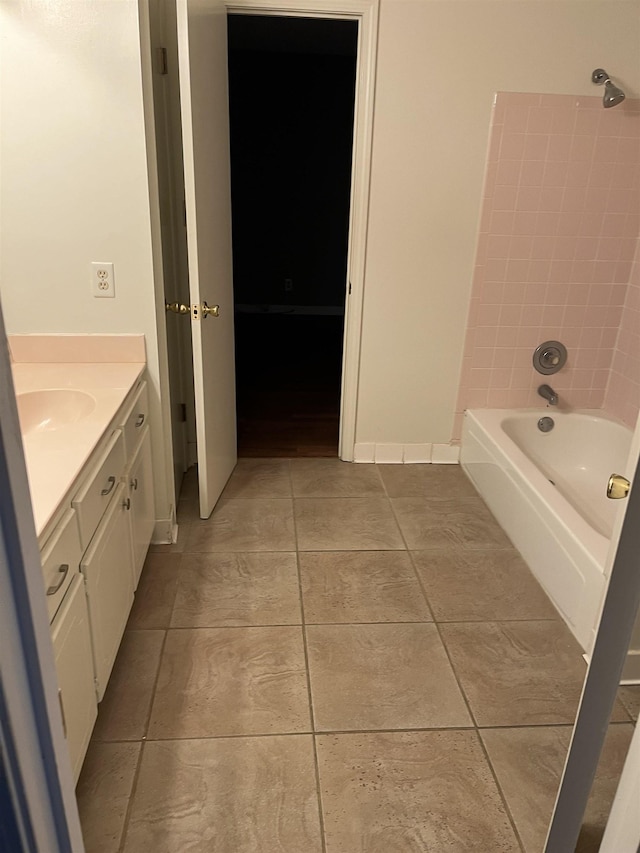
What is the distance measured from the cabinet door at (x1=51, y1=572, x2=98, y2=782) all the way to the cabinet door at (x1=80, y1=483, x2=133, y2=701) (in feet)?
0.19

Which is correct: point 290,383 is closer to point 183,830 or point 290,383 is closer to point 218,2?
point 218,2

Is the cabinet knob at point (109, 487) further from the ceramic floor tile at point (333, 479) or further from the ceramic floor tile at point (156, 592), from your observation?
the ceramic floor tile at point (333, 479)

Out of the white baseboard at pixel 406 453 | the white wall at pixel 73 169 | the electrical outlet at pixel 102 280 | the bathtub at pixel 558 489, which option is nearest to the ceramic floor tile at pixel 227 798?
the bathtub at pixel 558 489

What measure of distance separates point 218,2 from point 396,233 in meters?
1.18

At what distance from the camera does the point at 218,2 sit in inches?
102

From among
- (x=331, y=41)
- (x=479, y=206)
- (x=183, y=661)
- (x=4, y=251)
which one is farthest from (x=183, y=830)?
(x=331, y=41)

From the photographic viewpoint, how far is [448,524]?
289 centimetres

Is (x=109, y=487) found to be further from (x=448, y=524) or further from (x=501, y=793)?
(x=448, y=524)

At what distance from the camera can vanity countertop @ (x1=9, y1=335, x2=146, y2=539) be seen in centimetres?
150

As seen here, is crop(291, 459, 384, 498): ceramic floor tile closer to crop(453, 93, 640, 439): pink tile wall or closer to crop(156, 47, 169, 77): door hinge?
crop(453, 93, 640, 439): pink tile wall

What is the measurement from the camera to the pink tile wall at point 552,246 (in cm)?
292

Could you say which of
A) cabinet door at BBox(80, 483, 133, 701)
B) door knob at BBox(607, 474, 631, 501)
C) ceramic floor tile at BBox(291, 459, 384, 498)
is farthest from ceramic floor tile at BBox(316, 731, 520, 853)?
ceramic floor tile at BBox(291, 459, 384, 498)

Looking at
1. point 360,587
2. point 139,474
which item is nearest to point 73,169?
point 139,474

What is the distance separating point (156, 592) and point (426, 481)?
148 cm
